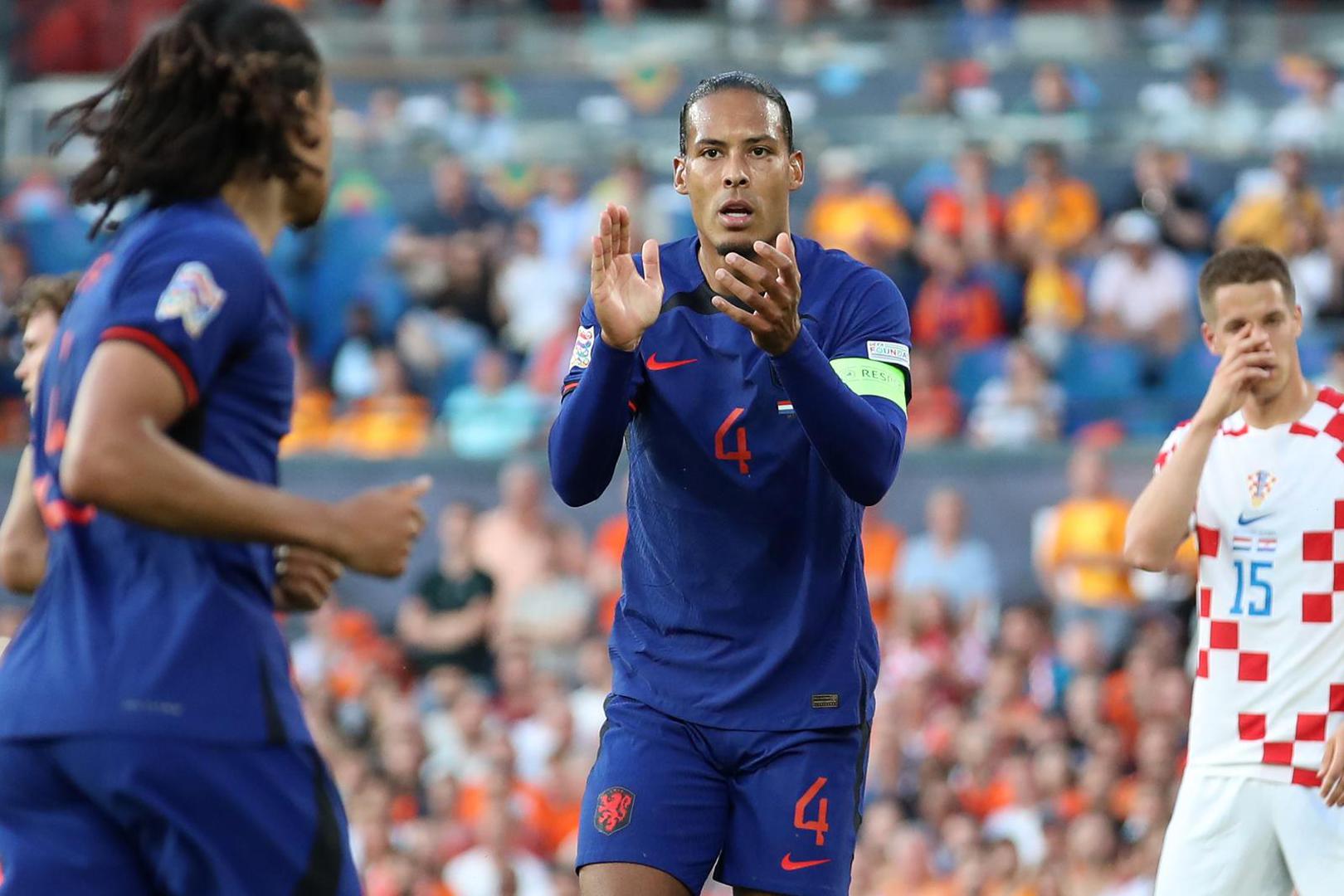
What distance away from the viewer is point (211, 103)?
3.93 m

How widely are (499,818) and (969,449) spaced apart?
4269mm

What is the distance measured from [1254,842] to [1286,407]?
1352 mm

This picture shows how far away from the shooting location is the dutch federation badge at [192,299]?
3.66 metres

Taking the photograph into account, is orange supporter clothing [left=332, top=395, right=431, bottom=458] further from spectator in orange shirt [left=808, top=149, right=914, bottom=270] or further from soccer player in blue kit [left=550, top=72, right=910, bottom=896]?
soccer player in blue kit [left=550, top=72, right=910, bottom=896]

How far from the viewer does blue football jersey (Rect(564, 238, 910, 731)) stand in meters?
5.12

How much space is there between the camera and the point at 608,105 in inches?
752

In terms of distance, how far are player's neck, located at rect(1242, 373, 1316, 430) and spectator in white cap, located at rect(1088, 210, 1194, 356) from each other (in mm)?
8320

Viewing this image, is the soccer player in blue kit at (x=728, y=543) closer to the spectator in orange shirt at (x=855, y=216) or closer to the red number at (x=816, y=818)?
the red number at (x=816, y=818)

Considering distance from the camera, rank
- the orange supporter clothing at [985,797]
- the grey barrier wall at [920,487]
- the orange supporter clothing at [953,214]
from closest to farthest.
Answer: the orange supporter clothing at [985,797], the grey barrier wall at [920,487], the orange supporter clothing at [953,214]

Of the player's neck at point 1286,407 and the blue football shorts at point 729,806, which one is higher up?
the player's neck at point 1286,407

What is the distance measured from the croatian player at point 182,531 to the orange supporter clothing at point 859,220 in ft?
37.7

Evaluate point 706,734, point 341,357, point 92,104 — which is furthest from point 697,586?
point 341,357

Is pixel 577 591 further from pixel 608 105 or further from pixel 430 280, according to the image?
pixel 608 105

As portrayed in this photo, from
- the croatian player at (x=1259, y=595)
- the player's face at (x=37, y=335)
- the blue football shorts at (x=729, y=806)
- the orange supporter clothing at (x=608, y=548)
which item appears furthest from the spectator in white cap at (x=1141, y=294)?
the player's face at (x=37, y=335)
